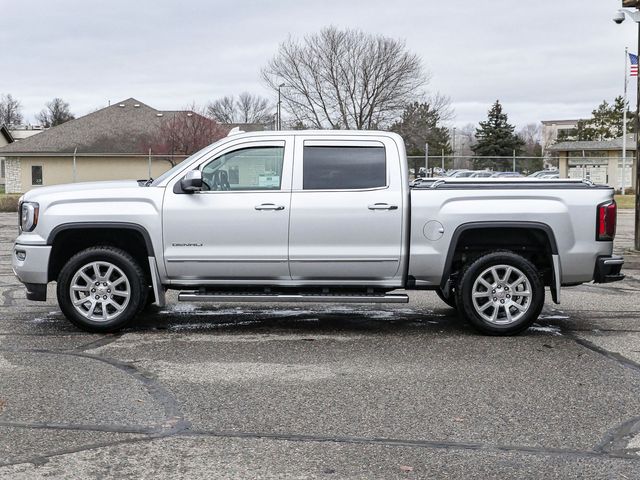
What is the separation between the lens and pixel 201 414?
5309mm

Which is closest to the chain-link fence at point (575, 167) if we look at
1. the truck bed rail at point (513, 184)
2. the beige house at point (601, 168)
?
the beige house at point (601, 168)

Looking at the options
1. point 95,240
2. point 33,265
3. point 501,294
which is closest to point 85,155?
point 95,240

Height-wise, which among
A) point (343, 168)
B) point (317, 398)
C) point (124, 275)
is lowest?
point (317, 398)

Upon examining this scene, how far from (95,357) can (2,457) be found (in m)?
2.42

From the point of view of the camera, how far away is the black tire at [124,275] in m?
7.81

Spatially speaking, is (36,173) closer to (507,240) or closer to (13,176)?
(13,176)

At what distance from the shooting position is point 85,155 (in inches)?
1845

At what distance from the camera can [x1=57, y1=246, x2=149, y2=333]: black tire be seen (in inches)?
307

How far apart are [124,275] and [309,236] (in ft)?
5.98

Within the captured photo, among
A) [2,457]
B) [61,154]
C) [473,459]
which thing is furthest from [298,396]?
[61,154]

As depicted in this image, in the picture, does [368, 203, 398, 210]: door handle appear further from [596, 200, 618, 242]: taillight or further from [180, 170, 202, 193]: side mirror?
[596, 200, 618, 242]: taillight

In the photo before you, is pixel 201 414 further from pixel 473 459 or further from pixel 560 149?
pixel 560 149

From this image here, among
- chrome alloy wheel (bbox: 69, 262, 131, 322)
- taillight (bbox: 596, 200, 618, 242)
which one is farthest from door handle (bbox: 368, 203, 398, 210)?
chrome alloy wheel (bbox: 69, 262, 131, 322)

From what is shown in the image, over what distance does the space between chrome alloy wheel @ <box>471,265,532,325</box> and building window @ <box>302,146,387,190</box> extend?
1376 mm
